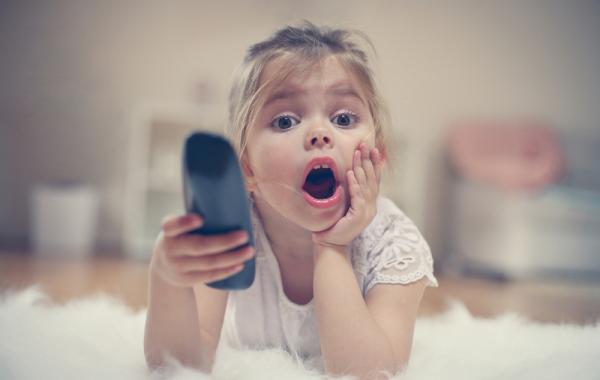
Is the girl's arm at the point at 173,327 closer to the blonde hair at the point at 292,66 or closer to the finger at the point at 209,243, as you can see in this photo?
the finger at the point at 209,243

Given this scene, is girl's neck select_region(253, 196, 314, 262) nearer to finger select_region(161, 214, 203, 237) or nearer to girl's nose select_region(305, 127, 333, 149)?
girl's nose select_region(305, 127, 333, 149)

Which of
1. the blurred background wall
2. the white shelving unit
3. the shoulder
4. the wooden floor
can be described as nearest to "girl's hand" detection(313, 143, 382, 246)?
the shoulder

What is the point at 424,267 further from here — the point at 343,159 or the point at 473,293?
the point at 473,293

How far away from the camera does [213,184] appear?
0.51 m

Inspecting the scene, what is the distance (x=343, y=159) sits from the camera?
677 mm

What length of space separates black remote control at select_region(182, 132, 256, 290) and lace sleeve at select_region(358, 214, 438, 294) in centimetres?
25

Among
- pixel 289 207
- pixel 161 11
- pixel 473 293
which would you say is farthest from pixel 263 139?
pixel 161 11

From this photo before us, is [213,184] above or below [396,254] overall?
above

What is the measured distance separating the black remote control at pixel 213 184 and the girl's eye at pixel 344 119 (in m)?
0.21

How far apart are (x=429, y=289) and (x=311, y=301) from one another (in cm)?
108

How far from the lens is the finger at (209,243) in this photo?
524mm

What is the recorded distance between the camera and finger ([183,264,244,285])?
1.79 ft

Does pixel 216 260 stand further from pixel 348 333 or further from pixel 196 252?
pixel 348 333

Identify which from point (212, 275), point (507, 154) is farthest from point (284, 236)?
point (507, 154)
